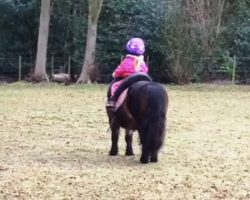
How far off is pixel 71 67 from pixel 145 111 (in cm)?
1839

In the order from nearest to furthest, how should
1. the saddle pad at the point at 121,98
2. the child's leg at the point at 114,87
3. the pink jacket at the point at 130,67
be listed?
the saddle pad at the point at 121,98, the child's leg at the point at 114,87, the pink jacket at the point at 130,67

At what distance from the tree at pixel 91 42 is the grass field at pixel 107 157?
26.7 ft

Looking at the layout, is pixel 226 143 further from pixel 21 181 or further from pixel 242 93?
pixel 242 93

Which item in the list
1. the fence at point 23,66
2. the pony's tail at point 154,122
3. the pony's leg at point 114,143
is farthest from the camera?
the fence at point 23,66

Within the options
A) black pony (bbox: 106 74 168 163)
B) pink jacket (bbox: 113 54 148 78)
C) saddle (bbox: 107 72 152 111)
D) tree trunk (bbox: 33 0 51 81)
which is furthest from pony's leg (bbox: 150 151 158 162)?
tree trunk (bbox: 33 0 51 81)

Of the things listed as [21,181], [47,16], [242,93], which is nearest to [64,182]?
[21,181]

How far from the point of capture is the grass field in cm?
607

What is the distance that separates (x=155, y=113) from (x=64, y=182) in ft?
5.01

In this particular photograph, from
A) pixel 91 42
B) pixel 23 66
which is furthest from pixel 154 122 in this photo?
pixel 23 66

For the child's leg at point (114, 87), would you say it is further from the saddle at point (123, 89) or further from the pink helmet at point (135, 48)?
the pink helmet at point (135, 48)

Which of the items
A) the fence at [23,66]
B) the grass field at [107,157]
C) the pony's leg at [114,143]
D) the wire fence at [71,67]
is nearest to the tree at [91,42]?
the wire fence at [71,67]

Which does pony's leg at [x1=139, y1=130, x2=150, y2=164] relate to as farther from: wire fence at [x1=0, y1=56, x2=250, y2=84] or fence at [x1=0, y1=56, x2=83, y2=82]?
fence at [x1=0, y1=56, x2=83, y2=82]

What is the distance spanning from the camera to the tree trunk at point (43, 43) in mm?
23641

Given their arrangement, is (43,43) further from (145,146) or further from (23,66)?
(145,146)
